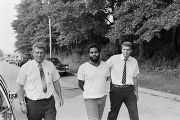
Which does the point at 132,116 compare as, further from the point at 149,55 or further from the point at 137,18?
the point at 149,55

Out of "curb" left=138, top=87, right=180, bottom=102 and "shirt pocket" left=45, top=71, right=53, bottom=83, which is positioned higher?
A: "shirt pocket" left=45, top=71, right=53, bottom=83

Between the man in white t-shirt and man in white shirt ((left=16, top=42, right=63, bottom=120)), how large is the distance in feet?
2.19

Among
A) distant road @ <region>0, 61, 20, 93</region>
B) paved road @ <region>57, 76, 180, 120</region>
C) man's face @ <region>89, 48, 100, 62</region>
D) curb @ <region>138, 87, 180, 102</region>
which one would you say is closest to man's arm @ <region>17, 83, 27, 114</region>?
man's face @ <region>89, 48, 100, 62</region>

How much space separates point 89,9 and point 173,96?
1062cm

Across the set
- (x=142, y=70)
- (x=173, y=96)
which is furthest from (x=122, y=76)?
A: (x=142, y=70)

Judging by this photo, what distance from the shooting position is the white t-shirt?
473 centimetres

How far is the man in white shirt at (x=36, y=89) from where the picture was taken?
14.0ft

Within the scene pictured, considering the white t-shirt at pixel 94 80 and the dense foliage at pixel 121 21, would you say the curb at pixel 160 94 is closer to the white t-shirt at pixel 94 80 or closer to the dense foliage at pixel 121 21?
the dense foliage at pixel 121 21

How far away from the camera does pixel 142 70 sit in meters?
19.3

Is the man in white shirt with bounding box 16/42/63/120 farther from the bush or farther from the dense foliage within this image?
the bush

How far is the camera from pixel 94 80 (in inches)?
187

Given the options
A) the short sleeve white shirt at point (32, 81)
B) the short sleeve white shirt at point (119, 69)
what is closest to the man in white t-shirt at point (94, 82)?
the short sleeve white shirt at point (119, 69)

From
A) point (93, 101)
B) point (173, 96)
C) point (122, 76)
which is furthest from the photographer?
point (173, 96)

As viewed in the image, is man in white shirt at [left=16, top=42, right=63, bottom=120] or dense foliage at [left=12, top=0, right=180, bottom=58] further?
dense foliage at [left=12, top=0, right=180, bottom=58]
